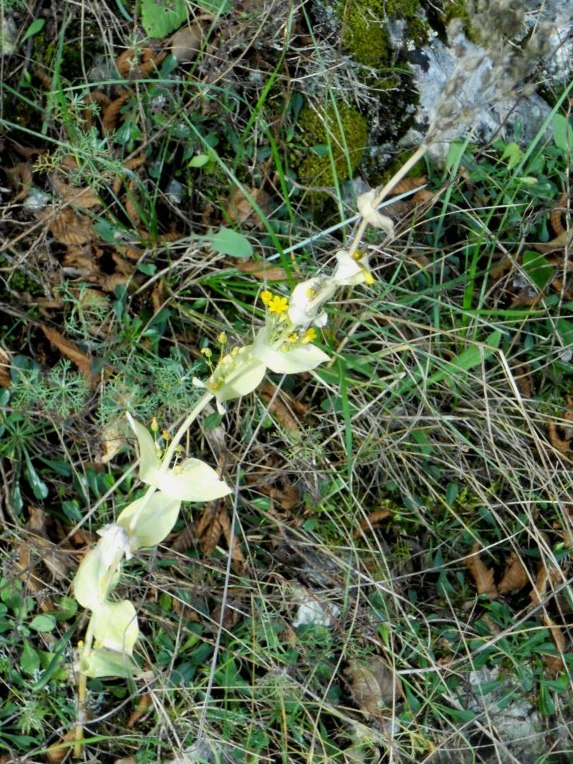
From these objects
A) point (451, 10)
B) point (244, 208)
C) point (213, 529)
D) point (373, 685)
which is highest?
point (451, 10)

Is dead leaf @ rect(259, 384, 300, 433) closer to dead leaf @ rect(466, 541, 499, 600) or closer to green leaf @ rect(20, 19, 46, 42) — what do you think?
dead leaf @ rect(466, 541, 499, 600)

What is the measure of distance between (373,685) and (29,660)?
86 centimetres

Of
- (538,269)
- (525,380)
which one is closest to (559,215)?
(538,269)

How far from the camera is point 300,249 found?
204cm

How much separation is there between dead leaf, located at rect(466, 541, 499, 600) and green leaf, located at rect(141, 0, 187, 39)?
1622 millimetres

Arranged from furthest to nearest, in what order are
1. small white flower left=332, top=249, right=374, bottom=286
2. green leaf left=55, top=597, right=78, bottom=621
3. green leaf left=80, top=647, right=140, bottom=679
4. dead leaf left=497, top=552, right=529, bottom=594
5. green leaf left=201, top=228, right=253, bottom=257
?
dead leaf left=497, top=552, right=529, bottom=594
green leaf left=55, top=597, right=78, bottom=621
green leaf left=201, top=228, right=253, bottom=257
green leaf left=80, top=647, right=140, bottom=679
small white flower left=332, top=249, right=374, bottom=286

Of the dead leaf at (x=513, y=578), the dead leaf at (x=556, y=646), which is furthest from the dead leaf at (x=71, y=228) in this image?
the dead leaf at (x=556, y=646)

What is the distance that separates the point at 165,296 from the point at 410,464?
31.1 inches

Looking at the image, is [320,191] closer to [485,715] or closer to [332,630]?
[332,630]

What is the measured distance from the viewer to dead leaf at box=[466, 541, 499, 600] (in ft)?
6.76

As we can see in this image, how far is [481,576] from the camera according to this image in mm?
2061

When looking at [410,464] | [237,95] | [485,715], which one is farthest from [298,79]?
[485,715]

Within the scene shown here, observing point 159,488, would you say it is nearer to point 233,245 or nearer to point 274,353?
point 274,353

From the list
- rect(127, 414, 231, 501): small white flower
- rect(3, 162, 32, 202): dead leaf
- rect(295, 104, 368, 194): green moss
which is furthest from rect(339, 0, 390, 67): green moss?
rect(127, 414, 231, 501): small white flower
